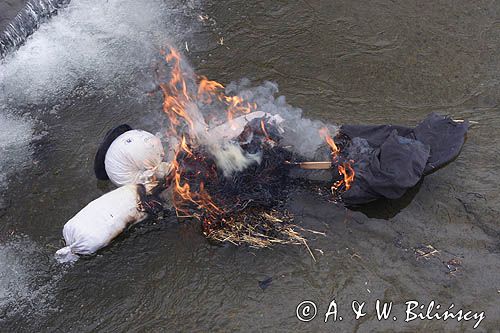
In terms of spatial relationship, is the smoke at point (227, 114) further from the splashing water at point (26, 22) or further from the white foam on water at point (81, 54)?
the splashing water at point (26, 22)

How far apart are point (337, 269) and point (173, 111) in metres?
3.08

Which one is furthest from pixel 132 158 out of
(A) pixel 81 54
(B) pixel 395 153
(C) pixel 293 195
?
(A) pixel 81 54

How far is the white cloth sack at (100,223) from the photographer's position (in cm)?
529

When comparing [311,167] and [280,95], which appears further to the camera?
[280,95]

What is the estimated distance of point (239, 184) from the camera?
17.9 feet

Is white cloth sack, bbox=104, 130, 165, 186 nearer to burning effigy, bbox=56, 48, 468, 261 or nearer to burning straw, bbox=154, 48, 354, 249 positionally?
burning effigy, bbox=56, 48, 468, 261

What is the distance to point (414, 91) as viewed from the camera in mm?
6965

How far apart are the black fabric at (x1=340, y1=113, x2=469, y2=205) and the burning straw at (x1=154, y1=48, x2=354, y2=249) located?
20 cm

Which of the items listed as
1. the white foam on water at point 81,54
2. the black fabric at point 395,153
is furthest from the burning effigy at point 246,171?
the white foam on water at point 81,54

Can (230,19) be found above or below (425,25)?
above

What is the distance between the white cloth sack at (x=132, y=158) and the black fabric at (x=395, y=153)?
2.37 m

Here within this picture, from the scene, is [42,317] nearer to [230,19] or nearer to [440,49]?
[230,19]

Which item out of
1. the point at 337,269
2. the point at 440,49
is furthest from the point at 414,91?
the point at 337,269

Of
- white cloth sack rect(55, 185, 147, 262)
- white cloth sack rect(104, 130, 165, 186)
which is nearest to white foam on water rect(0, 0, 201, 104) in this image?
white cloth sack rect(104, 130, 165, 186)
